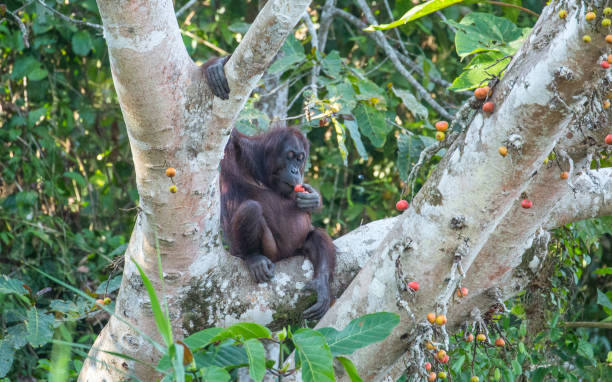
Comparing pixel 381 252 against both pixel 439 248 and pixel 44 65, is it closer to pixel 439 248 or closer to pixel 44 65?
pixel 439 248

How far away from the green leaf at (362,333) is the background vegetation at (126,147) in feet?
5.77

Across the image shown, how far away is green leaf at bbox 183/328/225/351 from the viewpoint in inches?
91.5

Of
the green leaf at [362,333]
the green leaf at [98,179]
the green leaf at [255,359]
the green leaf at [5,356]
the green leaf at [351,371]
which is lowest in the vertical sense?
the green leaf at [98,179]

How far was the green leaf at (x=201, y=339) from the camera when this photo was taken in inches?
91.5

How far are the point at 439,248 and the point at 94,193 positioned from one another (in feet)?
17.6

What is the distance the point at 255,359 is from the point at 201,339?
0.85ft

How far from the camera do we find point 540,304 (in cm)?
400

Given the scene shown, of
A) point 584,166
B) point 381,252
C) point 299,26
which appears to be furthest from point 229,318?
point 299,26

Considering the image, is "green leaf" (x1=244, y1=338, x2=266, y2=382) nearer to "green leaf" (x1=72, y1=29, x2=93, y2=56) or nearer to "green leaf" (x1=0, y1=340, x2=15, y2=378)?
"green leaf" (x1=0, y1=340, x2=15, y2=378)

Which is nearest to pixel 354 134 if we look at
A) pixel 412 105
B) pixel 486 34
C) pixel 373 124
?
pixel 373 124

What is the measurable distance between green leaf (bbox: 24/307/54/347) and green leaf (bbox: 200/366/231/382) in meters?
1.79

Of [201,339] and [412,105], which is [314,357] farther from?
[412,105]

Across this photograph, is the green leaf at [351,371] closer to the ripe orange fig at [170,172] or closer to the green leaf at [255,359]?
the green leaf at [255,359]

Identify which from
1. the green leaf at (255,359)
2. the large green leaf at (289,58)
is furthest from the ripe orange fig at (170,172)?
the large green leaf at (289,58)
